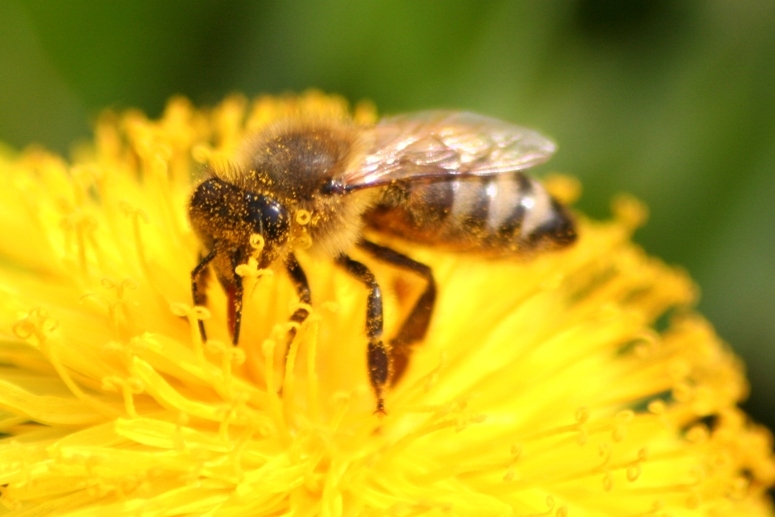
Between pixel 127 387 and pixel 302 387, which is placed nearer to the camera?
pixel 127 387

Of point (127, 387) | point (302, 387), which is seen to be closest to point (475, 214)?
point (302, 387)

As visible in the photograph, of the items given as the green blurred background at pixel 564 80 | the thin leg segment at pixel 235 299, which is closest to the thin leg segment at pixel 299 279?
the thin leg segment at pixel 235 299

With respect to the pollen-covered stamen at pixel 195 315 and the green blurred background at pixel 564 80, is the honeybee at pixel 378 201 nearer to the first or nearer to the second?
the pollen-covered stamen at pixel 195 315

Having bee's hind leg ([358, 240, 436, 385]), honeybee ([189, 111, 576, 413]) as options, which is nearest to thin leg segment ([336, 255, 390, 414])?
honeybee ([189, 111, 576, 413])

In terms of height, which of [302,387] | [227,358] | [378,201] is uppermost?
[378,201]

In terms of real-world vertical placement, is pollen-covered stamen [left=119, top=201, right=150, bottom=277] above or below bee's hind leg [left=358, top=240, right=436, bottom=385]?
above

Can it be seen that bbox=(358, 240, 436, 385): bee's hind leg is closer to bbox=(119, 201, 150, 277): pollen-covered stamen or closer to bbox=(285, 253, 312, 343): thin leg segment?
bbox=(285, 253, 312, 343): thin leg segment

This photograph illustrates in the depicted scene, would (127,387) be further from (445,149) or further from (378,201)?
(445,149)

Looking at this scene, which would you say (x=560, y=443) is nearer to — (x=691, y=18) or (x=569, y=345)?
(x=569, y=345)
